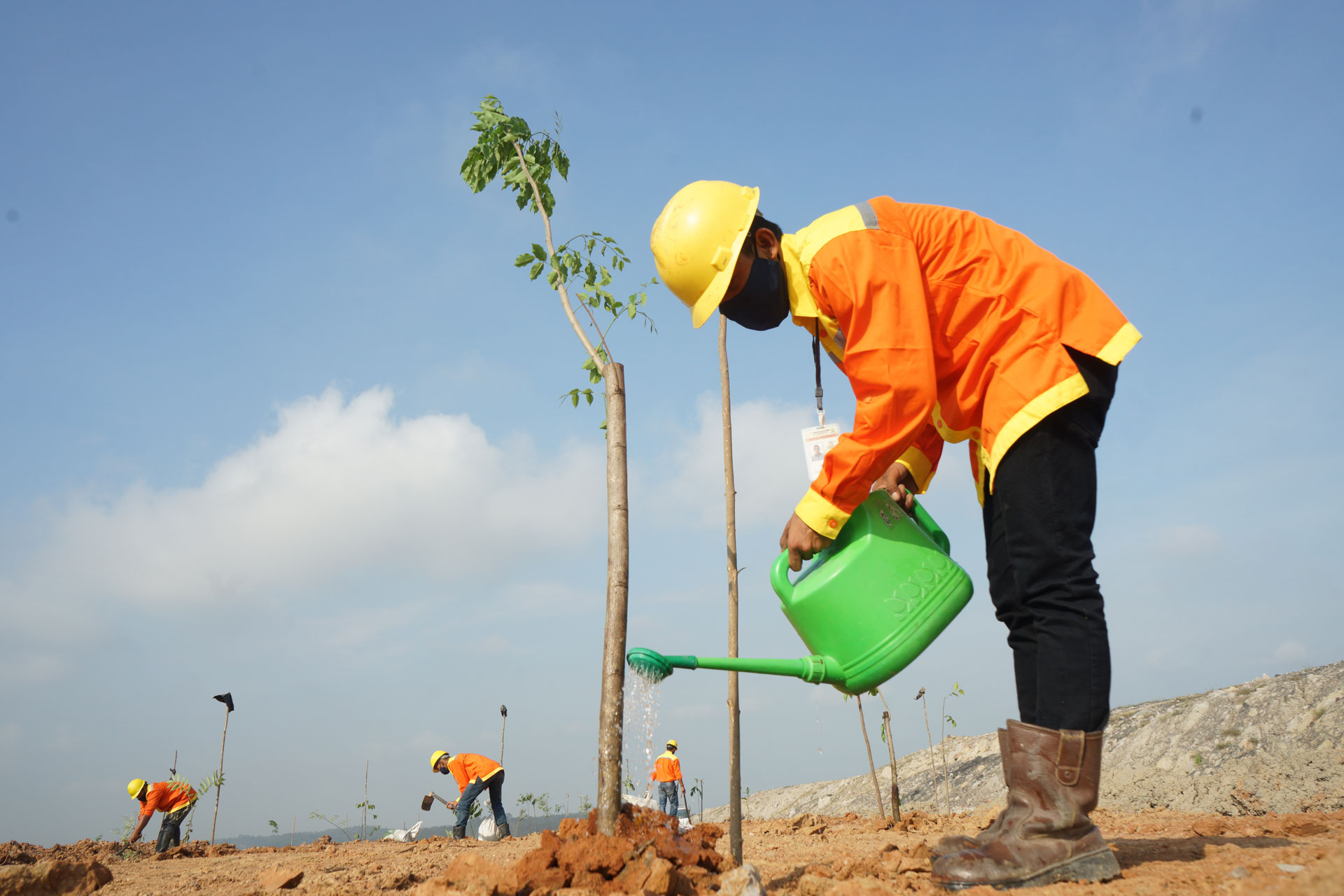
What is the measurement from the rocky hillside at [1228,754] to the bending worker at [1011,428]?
11.5 ft

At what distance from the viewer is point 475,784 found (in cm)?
962

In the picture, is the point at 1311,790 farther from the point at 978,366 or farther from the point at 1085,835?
the point at 978,366

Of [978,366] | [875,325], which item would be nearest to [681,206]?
[875,325]

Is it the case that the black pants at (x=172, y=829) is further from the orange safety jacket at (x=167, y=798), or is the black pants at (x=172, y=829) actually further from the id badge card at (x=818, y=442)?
the id badge card at (x=818, y=442)

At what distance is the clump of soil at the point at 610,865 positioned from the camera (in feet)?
6.68

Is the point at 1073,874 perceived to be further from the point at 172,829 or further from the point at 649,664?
the point at 172,829

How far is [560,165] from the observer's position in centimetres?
339

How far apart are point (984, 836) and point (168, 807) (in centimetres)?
1037

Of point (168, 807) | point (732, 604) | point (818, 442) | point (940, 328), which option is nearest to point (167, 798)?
point (168, 807)

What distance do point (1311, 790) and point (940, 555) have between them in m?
3.89

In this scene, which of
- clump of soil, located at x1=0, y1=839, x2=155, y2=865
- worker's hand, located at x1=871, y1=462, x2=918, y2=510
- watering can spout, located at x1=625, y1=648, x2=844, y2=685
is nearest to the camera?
watering can spout, located at x1=625, y1=648, x2=844, y2=685

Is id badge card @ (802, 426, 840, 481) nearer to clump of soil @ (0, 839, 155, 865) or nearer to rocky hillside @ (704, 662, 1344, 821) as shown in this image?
rocky hillside @ (704, 662, 1344, 821)

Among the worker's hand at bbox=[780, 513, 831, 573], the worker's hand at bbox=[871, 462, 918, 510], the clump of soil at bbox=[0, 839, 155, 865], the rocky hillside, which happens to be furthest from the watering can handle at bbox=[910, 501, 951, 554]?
the clump of soil at bbox=[0, 839, 155, 865]

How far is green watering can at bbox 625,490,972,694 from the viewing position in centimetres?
213
